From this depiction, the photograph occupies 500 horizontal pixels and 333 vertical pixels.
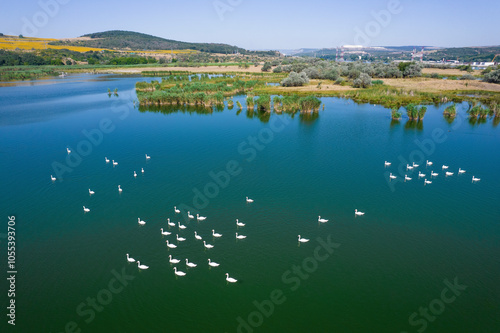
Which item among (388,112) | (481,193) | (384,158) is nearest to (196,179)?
(384,158)

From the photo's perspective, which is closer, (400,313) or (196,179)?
(400,313)

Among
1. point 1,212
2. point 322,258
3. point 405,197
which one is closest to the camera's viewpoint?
point 322,258

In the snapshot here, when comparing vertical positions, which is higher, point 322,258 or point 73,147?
point 73,147

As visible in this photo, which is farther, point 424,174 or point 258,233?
point 424,174

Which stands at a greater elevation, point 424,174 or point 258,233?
point 424,174

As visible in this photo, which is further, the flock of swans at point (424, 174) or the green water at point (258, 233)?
the flock of swans at point (424, 174)

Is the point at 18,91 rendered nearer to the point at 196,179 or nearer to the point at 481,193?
the point at 196,179

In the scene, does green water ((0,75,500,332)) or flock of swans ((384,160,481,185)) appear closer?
green water ((0,75,500,332))

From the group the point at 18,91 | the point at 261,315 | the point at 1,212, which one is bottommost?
the point at 261,315
